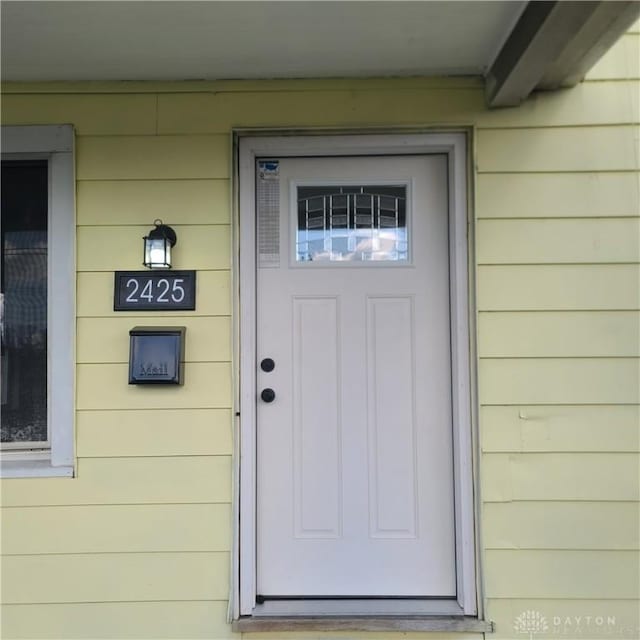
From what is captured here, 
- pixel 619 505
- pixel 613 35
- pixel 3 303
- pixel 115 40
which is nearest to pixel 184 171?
pixel 115 40

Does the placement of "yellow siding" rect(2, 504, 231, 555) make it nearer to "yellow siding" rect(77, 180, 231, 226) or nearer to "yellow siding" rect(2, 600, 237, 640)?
"yellow siding" rect(2, 600, 237, 640)

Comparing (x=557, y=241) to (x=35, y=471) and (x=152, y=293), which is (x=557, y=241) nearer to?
(x=152, y=293)

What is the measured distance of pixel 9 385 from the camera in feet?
6.40

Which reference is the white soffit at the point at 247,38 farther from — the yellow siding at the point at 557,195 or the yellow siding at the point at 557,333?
the yellow siding at the point at 557,333

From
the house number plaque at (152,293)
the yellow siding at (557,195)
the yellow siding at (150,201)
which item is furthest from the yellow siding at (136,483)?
the yellow siding at (557,195)

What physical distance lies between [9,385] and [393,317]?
1552 millimetres

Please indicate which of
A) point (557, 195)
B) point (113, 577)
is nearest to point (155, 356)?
point (113, 577)

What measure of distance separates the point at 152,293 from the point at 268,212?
56cm

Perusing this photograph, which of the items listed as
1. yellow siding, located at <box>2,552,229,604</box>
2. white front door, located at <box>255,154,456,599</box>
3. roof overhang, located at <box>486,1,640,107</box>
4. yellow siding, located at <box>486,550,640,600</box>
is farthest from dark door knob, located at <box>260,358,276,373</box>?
roof overhang, located at <box>486,1,640,107</box>

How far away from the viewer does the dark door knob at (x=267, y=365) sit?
196 cm

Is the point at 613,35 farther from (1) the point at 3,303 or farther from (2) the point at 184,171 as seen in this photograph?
(1) the point at 3,303

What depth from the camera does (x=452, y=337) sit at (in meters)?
1.93

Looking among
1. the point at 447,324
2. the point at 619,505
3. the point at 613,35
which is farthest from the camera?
the point at 447,324

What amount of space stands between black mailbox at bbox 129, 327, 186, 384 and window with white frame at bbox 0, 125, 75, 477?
26 cm
